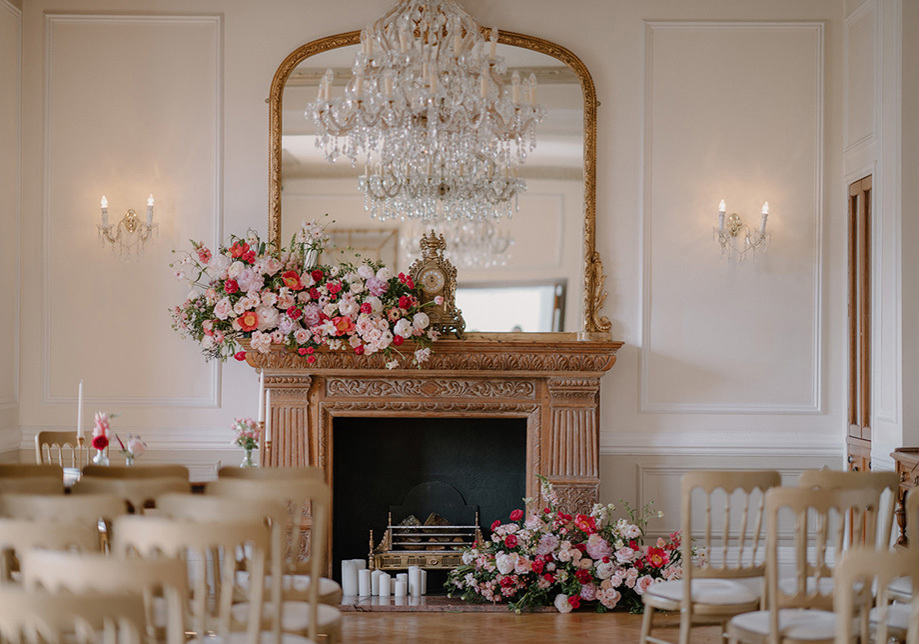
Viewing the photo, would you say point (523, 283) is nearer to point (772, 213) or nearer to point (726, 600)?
point (772, 213)

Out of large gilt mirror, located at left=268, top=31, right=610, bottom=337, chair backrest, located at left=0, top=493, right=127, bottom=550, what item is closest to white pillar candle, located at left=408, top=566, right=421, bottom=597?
large gilt mirror, located at left=268, top=31, right=610, bottom=337

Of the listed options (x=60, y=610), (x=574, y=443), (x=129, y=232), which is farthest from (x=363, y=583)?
(x=60, y=610)

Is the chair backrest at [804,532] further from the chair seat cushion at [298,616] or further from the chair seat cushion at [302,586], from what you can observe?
the chair seat cushion at [302,586]

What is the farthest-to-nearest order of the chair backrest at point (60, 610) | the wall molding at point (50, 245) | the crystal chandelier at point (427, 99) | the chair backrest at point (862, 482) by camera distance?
the wall molding at point (50, 245) → the crystal chandelier at point (427, 99) → the chair backrest at point (862, 482) → the chair backrest at point (60, 610)

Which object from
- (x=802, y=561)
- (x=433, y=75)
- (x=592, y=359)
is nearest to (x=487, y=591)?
(x=592, y=359)

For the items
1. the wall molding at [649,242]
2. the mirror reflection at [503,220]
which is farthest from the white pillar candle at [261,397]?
the wall molding at [649,242]

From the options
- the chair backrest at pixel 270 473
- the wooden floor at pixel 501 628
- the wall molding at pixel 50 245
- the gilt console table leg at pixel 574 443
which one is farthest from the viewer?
the wall molding at pixel 50 245

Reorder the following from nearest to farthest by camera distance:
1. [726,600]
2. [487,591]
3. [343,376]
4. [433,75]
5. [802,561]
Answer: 1. [802,561]
2. [726,600]
3. [433,75]
4. [487,591]
5. [343,376]

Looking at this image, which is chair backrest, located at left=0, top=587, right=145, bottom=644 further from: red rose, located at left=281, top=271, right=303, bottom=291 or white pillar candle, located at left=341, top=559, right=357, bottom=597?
white pillar candle, located at left=341, top=559, right=357, bottom=597

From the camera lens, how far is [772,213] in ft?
19.4

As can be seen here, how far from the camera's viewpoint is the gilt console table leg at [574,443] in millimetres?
5559

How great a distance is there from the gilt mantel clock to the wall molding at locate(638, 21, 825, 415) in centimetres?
116

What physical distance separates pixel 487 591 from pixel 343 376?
147cm

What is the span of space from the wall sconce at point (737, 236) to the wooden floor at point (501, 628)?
2.27 m
